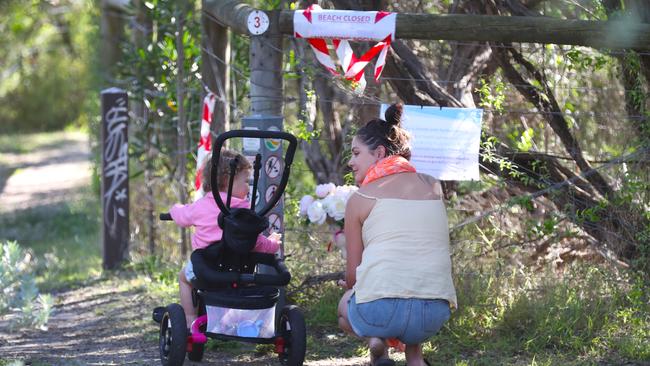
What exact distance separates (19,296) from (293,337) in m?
2.99

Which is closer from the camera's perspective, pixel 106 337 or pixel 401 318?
pixel 401 318

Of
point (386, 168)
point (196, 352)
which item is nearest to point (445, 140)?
point (386, 168)

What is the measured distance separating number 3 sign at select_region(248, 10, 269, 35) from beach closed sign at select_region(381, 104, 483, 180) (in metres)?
1.05

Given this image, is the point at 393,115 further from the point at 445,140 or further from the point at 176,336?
the point at 176,336

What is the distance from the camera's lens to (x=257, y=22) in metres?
6.02

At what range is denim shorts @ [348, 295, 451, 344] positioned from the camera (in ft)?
14.3

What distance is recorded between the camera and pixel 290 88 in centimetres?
913

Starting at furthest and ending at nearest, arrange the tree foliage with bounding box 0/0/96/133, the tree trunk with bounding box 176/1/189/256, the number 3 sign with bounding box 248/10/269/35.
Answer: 1. the tree foliage with bounding box 0/0/96/133
2. the tree trunk with bounding box 176/1/189/256
3. the number 3 sign with bounding box 248/10/269/35

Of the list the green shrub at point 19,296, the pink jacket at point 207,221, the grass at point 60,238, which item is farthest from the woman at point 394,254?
the grass at point 60,238

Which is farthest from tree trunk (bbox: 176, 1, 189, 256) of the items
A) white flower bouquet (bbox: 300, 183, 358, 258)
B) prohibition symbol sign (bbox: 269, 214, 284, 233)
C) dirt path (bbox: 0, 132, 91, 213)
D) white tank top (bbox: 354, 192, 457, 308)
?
dirt path (bbox: 0, 132, 91, 213)

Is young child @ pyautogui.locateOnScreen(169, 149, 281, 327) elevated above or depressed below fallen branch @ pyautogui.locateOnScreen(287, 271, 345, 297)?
above

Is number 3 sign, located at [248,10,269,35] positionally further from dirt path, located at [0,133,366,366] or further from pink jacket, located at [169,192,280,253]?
dirt path, located at [0,133,366,366]

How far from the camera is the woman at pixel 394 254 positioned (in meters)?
4.36

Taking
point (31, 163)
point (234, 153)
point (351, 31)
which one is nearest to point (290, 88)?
point (351, 31)
